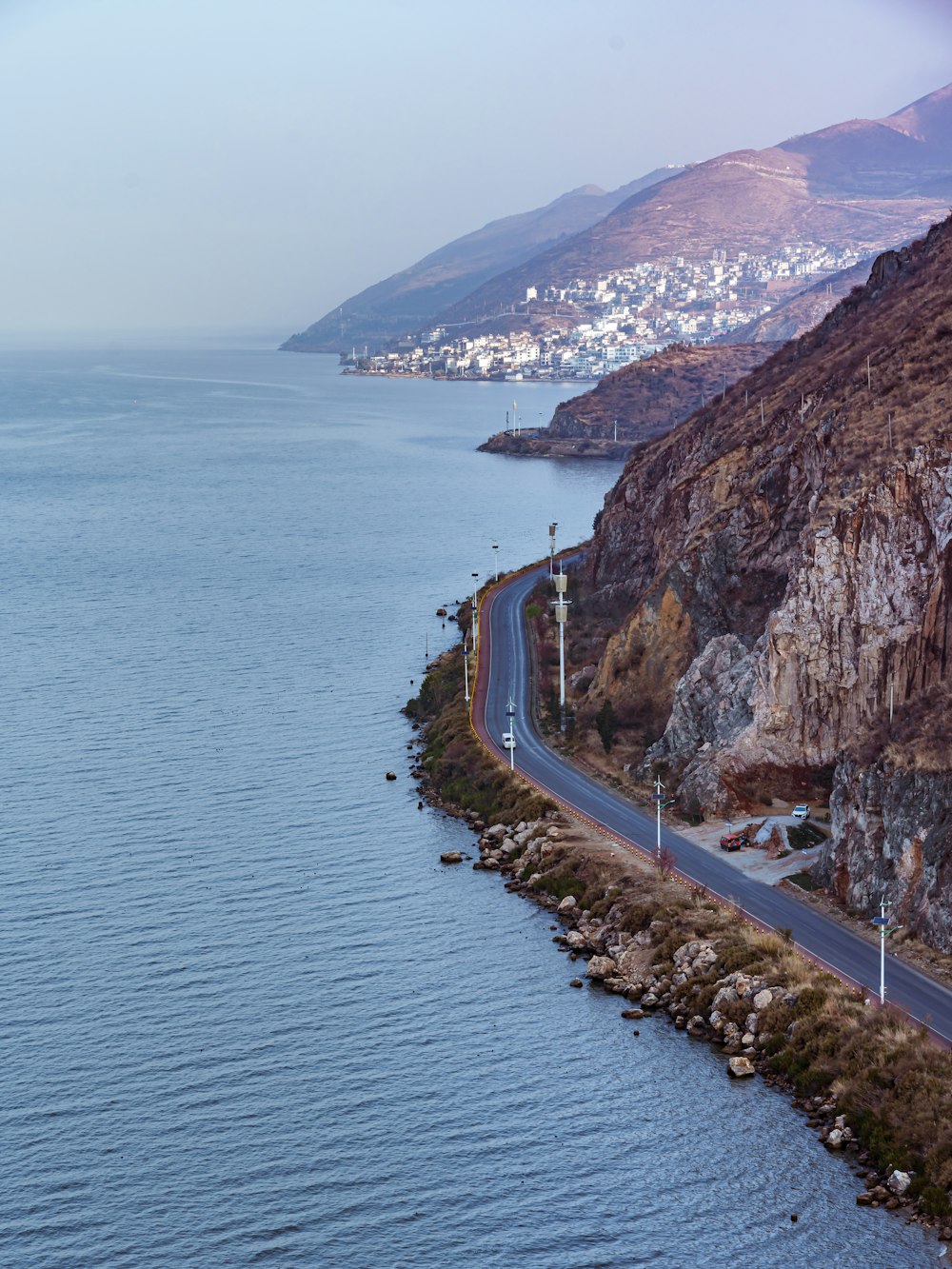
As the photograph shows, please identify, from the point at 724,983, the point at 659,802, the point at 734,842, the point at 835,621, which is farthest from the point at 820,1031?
the point at 835,621

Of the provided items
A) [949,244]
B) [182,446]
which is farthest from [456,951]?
[182,446]

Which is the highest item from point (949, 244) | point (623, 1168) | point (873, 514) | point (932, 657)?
point (949, 244)

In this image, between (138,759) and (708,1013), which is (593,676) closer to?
(138,759)

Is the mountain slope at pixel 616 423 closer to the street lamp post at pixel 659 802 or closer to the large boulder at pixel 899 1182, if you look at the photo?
the street lamp post at pixel 659 802

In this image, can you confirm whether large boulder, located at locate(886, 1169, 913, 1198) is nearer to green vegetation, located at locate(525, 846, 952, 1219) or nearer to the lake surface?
green vegetation, located at locate(525, 846, 952, 1219)

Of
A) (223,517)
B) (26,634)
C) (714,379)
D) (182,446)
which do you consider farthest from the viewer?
(714,379)

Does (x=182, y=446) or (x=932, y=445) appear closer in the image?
(x=932, y=445)

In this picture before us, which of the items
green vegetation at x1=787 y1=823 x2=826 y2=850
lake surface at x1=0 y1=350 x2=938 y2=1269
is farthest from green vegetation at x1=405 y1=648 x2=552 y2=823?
green vegetation at x1=787 y1=823 x2=826 y2=850

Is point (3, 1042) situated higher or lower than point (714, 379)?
lower

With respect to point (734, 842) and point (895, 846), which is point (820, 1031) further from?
point (734, 842)
